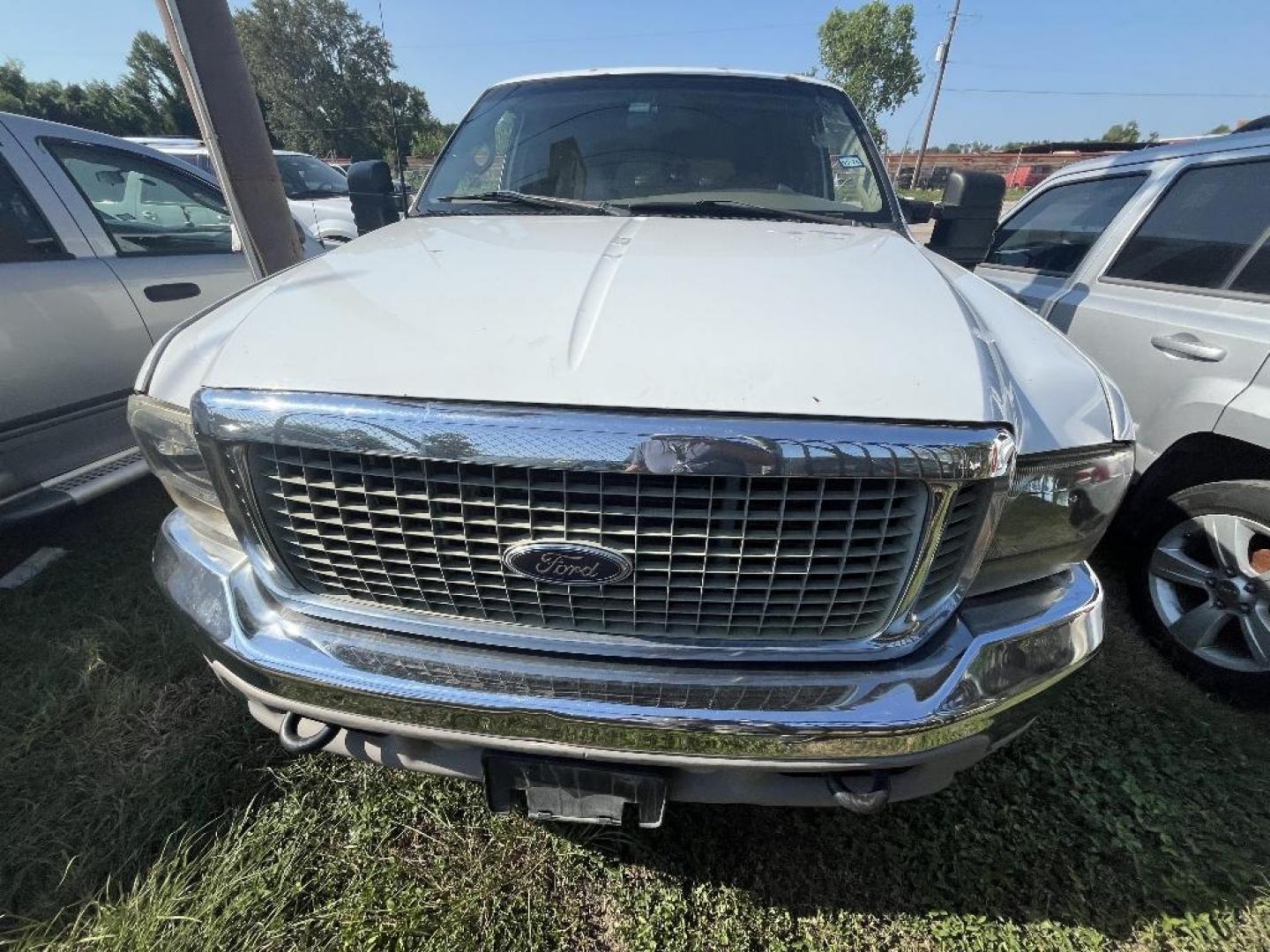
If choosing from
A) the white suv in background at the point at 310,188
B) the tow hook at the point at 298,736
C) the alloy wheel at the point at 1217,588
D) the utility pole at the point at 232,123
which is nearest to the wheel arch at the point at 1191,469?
the alloy wheel at the point at 1217,588

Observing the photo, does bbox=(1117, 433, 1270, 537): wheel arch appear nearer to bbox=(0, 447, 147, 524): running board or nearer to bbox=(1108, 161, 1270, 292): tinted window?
bbox=(1108, 161, 1270, 292): tinted window

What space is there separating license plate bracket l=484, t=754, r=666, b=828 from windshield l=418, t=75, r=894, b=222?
2.03 metres

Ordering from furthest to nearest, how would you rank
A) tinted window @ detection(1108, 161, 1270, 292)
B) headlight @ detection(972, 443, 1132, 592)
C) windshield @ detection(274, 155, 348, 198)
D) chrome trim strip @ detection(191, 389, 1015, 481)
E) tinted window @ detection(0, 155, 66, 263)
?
windshield @ detection(274, 155, 348, 198) → tinted window @ detection(0, 155, 66, 263) → tinted window @ detection(1108, 161, 1270, 292) → headlight @ detection(972, 443, 1132, 592) → chrome trim strip @ detection(191, 389, 1015, 481)

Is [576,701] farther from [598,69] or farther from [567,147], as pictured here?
[598,69]

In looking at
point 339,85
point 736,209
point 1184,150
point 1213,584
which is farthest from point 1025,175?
point 736,209

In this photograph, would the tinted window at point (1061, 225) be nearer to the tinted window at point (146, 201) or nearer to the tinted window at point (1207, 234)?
the tinted window at point (1207, 234)

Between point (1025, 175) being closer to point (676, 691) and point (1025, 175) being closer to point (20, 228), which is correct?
point (20, 228)

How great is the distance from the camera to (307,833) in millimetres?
1962

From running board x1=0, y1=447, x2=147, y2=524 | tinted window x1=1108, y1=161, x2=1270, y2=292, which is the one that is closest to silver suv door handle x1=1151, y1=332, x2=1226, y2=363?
tinted window x1=1108, y1=161, x2=1270, y2=292

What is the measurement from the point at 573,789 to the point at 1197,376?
265 centimetres

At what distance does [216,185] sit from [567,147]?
8.16ft

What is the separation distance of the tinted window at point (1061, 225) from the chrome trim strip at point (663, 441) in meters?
2.86

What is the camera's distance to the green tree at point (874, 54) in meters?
48.9

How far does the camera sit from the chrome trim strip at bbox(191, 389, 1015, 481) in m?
1.21
